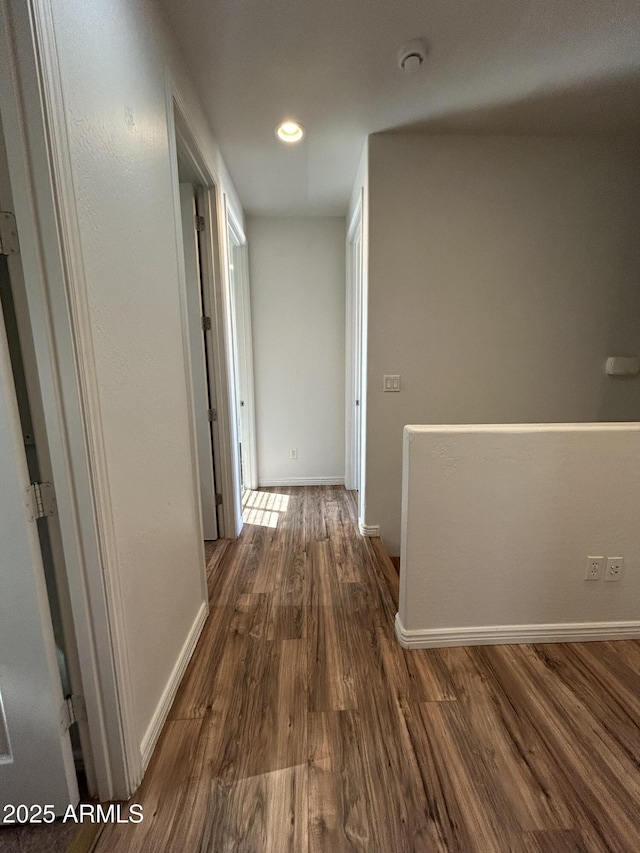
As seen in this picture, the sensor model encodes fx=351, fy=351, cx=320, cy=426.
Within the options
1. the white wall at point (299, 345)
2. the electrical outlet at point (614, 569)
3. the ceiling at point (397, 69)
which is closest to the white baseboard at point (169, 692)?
the electrical outlet at point (614, 569)

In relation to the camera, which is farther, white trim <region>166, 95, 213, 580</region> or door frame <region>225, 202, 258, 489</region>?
door frame <region>225, 202, 258, 489</region>

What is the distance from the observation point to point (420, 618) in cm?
157

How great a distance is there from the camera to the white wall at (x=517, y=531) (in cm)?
145

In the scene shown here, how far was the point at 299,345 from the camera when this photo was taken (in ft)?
11.6

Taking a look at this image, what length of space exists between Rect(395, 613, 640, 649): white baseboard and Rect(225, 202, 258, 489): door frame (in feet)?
7.88

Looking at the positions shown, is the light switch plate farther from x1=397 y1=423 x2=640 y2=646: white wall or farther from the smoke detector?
the smoke detector

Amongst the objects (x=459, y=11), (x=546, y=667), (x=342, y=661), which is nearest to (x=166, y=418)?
(x=342, y=661)

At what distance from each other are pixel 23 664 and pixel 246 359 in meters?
2.88

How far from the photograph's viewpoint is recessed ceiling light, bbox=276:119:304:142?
2.03m

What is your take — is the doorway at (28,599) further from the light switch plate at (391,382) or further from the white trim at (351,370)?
the white trim at (351,370)

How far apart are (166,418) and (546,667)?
6.13 feet

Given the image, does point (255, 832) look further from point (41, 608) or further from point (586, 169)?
point (586, 169)

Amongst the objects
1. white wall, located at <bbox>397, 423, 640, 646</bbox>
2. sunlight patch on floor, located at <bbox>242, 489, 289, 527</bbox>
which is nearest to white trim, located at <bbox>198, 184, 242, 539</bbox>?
sunlight patch on floor, located at <bbox>242, 489, 289, 527</bbox>

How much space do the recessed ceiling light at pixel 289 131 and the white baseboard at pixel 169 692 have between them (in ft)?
8.87
